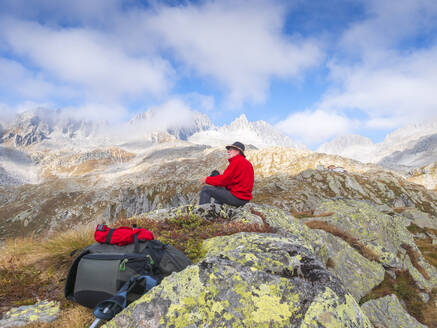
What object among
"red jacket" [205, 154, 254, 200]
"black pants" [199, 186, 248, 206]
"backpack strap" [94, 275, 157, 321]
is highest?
"red jacket" [205, 154, 254, 200]

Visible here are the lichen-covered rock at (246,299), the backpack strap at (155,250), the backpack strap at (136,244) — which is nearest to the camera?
the lichen-covered rock at (246,299)

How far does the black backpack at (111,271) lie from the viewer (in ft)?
16.3

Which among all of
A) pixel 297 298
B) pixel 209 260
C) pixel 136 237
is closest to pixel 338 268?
pixel 297 298

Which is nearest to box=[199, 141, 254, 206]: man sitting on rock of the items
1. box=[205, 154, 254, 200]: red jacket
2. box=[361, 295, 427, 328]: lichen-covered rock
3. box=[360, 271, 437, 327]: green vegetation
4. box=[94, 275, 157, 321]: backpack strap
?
box=[205, 154, 254, 200]: red jacket

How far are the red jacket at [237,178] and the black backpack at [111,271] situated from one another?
17.6ft

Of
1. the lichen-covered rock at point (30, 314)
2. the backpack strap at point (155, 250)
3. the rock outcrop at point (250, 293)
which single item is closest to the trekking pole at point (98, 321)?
the rock outcrop at point (250, 293)

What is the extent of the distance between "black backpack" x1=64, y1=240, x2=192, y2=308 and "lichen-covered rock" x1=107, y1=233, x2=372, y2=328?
949 mm

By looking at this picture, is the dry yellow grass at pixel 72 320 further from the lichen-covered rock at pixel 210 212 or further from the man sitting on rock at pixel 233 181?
the man sitting on rock at pixel 233 181

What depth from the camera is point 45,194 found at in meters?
186

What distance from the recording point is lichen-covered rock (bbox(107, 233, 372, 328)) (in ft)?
12.8

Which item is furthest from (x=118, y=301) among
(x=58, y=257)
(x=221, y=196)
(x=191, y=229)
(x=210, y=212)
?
(x=221, y=196)

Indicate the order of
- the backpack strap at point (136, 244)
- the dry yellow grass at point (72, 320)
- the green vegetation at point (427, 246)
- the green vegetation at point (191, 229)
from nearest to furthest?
the dry yellow grass at point (72, 320)
the backpack strap at point (136, 244)
the green vegetation at point (191, 229)
the green vegetation at point (427, 246)

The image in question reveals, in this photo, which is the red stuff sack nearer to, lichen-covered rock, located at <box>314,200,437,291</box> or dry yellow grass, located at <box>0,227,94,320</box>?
dry yellow grass, located at <box>0,227,94,320</box>

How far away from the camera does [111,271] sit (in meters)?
5.03
